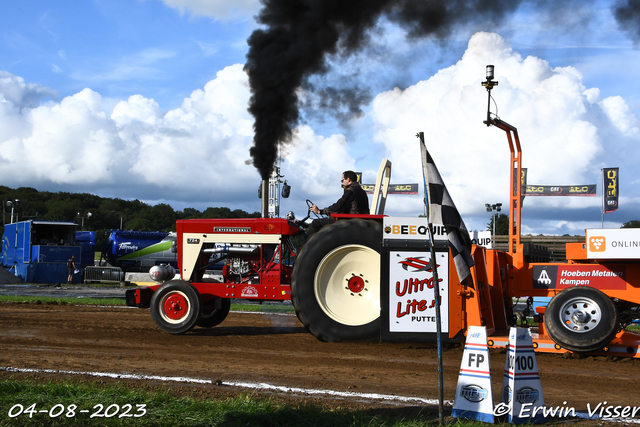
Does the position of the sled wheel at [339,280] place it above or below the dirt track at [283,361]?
above

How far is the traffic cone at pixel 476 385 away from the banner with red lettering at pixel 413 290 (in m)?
2.42

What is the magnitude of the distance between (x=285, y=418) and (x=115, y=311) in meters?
8.33

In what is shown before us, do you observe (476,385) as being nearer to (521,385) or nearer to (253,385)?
(521,385)

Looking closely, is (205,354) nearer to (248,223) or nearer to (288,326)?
(248,223)

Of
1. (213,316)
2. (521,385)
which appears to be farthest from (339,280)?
(521,385)

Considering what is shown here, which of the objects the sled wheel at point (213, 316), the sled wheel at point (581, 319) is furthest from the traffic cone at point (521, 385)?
the sled wheel at point (213, 316)

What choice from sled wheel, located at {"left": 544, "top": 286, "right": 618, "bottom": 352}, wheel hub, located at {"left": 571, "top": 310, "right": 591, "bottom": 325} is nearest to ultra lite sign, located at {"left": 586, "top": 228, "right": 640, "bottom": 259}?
sled wheel, located at {"left": 544, "top": 286, "right": 618, "bottom": 352}

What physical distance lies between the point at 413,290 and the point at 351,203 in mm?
1460

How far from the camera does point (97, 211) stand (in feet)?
290

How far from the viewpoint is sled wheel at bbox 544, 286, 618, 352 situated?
18.8 ft

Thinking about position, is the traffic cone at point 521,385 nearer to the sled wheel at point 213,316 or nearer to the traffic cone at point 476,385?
the traffic cone at point 476,385

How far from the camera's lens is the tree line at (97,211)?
75.8 m

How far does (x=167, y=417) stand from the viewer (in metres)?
3.53

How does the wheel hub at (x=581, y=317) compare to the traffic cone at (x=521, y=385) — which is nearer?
the traffic cone at (x=521, y=385)
